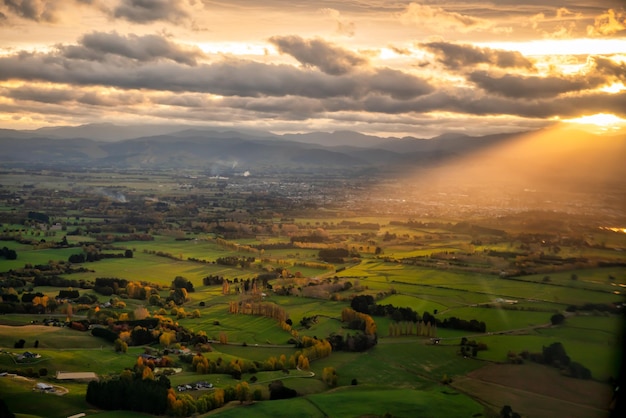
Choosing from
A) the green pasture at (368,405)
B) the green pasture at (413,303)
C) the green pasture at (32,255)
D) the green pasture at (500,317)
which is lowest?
the green pasture at (368,405)

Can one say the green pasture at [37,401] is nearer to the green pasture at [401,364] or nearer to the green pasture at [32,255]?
the green pasture at [401,364]

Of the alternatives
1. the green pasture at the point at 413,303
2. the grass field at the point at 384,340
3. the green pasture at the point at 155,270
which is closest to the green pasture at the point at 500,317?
the grass field at the point at 384,340

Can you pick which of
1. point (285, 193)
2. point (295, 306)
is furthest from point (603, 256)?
point (285, 193)

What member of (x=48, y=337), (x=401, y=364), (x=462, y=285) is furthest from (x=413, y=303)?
(x=48, y=337)

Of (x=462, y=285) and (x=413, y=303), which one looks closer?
(x=413, y=303)

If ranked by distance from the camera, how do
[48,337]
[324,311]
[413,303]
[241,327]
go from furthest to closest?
[413,303], [324,311], [241,327], [48,337]

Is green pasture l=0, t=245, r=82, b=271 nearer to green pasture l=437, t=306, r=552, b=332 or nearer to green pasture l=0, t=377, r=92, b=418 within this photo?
green pasture l=0, t=377, r=92, b=418

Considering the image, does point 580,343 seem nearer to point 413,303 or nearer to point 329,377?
point 329,377

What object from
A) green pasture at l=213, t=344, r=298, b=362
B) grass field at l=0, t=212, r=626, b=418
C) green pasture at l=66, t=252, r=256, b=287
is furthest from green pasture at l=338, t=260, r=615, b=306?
green pasture at l=213, t=344, r=298, b=362
